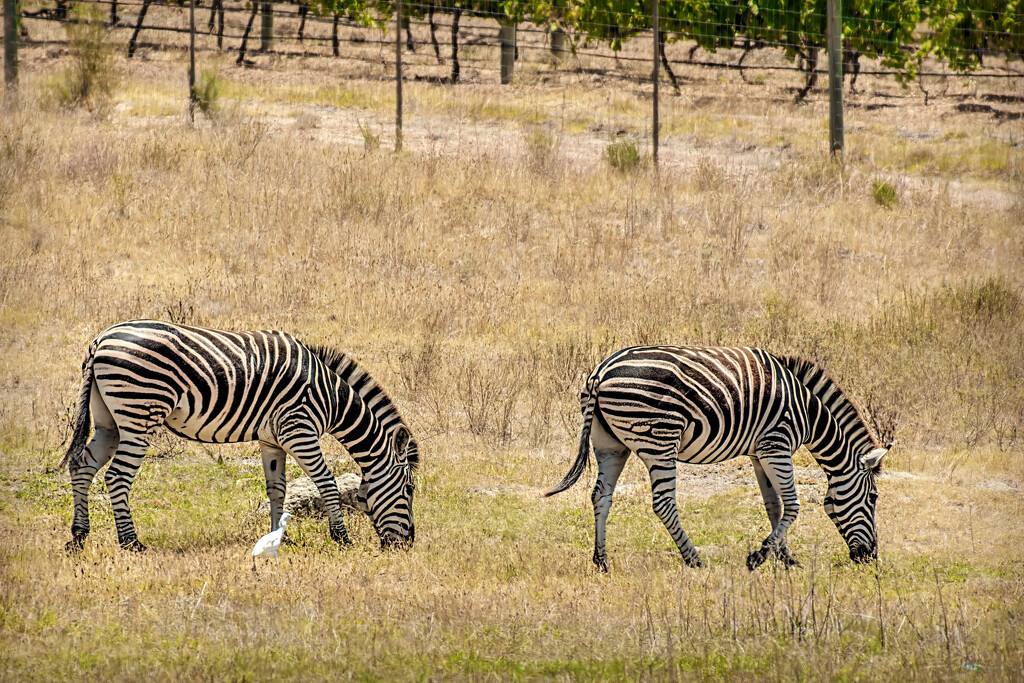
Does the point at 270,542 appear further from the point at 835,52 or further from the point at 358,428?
the point at 835,52

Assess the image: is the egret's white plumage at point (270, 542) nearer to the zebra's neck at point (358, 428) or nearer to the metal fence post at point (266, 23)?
the zebra's neck at point (358, 428)

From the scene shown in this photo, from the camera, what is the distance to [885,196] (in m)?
18.6

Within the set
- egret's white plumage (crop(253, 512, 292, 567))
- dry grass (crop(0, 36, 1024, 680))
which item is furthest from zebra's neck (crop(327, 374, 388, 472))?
egret's white plumage (crop(253, 512, 292, 567))

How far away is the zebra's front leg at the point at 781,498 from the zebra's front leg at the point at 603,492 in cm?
100

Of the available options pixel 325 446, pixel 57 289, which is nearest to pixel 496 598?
pixel 325 446

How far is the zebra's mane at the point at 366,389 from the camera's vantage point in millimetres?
7801

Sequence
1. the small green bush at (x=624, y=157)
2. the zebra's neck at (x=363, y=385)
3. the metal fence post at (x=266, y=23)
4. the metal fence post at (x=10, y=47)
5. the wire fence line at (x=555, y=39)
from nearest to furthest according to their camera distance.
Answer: the zebra's neck at (x=363, y=385) → the small green bush at (x=624, y=157) → the metal fence post at (x=10, y=47) → the wire fence line at (x=555, y=39) → the metal fence post at (x=266, y=23)

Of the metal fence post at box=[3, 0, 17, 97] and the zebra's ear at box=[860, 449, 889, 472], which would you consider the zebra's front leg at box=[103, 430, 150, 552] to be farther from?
the metal fence post at box=[3, 0, 17, 97]

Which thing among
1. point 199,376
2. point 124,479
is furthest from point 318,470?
point 124,479

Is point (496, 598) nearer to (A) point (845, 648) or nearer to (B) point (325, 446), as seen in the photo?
(A) point (845, 648)

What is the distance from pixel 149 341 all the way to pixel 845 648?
4882mm

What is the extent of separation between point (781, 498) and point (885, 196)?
12.6 m

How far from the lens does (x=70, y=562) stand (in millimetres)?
6934

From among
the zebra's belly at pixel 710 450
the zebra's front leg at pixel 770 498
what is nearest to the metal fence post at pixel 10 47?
the zebra's belly at pixel 710 450
